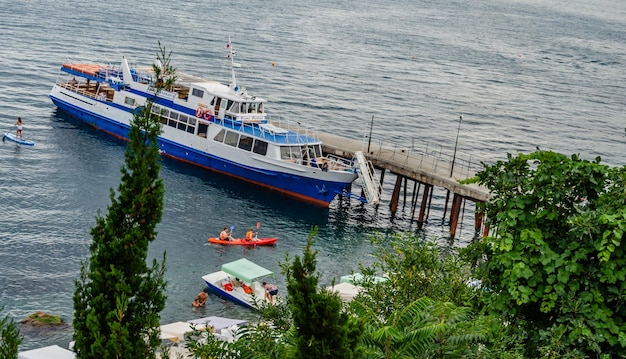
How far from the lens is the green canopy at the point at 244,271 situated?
1805 inches

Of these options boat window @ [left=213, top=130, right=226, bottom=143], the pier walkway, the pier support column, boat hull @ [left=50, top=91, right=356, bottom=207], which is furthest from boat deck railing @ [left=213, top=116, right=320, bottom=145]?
the pier support column

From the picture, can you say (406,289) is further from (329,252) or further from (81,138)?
(81,138)

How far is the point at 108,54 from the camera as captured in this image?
370ft

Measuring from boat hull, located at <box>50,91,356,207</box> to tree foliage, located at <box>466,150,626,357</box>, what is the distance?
41.6m

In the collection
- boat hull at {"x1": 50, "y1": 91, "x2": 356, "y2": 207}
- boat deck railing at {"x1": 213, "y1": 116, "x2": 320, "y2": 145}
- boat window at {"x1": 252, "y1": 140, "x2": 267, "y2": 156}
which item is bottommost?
boat hull at {"x1": 50, "y1": 91, "x2": 356, "y2": 207}

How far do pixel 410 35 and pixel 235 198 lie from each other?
110 metres

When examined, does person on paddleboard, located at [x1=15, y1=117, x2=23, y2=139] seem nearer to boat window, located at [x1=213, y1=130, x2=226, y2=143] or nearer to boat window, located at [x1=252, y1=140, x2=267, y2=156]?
boat window, located at [x1=213, y1=130, x2=226, y2=143]

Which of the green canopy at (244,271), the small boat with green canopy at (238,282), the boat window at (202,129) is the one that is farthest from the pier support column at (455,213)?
the boat window at (202,129)

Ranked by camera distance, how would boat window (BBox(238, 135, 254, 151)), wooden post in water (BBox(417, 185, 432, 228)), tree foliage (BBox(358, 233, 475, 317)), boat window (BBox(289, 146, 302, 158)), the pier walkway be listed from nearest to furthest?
tree foliage (BBox(358, 233, 475, 317)) → the pier walkway → wooden post in water (BBox(417, 185, 432, 228)) → boat window (BBox(289, 146, 302, 158)) → boat window (BBox(238, 135, 254, 151))

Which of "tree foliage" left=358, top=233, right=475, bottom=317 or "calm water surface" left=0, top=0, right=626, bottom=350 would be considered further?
"calm water surface" left=0, top=0, right=626, bottom=350

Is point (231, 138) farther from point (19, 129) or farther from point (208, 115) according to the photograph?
point (19, 129)

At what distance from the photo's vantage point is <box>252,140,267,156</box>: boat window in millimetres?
67369

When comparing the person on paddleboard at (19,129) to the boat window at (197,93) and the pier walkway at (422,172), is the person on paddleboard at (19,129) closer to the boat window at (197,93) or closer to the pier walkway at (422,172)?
the boat window at (197,93)

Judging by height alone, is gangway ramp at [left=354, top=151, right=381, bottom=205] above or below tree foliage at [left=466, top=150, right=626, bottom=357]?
below
